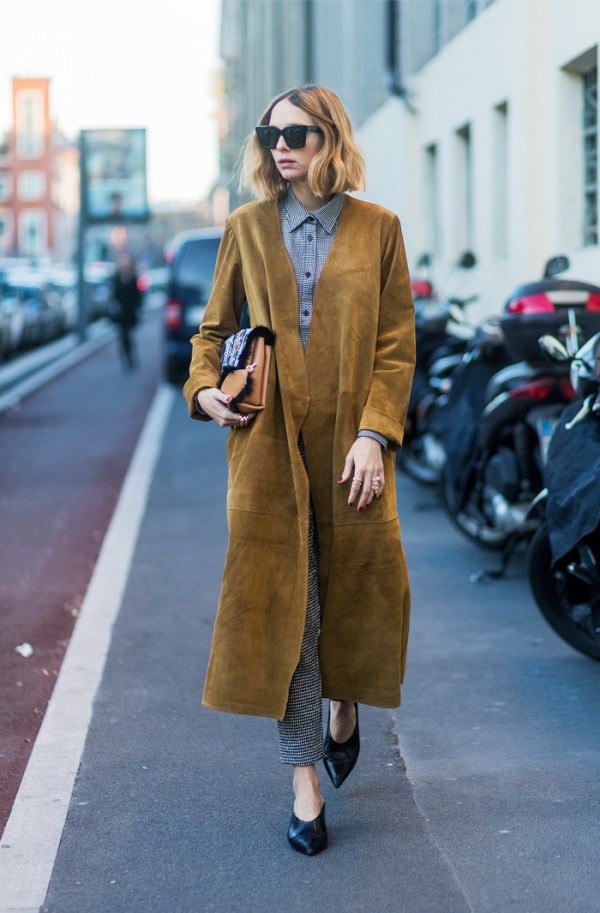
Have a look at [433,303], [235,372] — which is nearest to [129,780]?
[235,372]

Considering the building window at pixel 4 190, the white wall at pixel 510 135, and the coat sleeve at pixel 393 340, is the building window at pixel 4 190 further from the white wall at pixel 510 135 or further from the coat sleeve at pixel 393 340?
the coat sleeve at pixel 393 340

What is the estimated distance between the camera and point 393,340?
12.4 ft

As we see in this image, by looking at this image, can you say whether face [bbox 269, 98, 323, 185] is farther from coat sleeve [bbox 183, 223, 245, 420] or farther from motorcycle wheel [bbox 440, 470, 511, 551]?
motorcycle wheel [bbox 440, 470, 511, 551]

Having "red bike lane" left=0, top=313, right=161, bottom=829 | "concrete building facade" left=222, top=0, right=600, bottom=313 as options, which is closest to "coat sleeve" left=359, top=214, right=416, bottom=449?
"concrete building facade" left=222, top=0, right=600, bottom=313

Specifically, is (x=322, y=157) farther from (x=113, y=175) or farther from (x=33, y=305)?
(x=113, y=175)

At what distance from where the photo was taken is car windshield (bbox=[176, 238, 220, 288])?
62.5ft

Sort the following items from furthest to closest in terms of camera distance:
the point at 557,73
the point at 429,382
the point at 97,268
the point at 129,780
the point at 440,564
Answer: the point at 97,268, the point at 557,73, the point at 429,382, the point at 440,564, the point at 129,780

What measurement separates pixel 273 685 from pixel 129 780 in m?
0.83

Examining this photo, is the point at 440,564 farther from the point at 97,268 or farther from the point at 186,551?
the point at 97,268

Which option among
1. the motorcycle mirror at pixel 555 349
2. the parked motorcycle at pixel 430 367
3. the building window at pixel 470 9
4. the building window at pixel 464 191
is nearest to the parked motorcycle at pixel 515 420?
the motorcycle mirror at pixel 555 349

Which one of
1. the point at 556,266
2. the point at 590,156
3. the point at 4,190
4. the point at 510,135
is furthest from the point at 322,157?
the point at 4,190

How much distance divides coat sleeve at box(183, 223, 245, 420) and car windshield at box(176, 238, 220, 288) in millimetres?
15123

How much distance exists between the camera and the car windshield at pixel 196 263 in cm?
1906

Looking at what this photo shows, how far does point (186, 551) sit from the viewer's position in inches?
318
